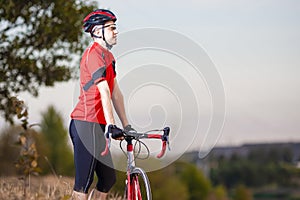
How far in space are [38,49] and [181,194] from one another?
184 ft

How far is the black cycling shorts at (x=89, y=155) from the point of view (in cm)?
599

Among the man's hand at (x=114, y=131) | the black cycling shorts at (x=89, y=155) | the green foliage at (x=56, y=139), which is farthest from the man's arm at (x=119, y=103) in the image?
the green foliage at (x=56, y=139)

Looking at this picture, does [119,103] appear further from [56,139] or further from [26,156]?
[56,139]

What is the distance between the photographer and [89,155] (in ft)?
19.9

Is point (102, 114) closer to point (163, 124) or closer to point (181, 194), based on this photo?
point (163, 124)

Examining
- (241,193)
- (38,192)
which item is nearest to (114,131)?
(38,192)

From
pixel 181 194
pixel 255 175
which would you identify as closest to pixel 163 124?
pixel 181 194

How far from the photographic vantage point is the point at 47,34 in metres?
11.5

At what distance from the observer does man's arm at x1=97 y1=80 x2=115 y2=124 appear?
227 inches

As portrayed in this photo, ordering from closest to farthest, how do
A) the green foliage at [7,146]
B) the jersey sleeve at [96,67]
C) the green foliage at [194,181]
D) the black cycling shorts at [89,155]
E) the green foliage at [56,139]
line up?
the jersey sleeve at [96,67] → the black cycling shorts at [89,155] → the green foliage at [7,146] → the green foliage at [56,139] → the green foliage at [194,181]

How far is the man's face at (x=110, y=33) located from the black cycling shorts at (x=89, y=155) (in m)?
0.81

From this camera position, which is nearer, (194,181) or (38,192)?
(38,192)

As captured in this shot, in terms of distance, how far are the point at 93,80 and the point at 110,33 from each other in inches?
19.9

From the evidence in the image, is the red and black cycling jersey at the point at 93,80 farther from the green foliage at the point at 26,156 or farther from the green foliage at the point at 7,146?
the green foliage at the point at 7,146
